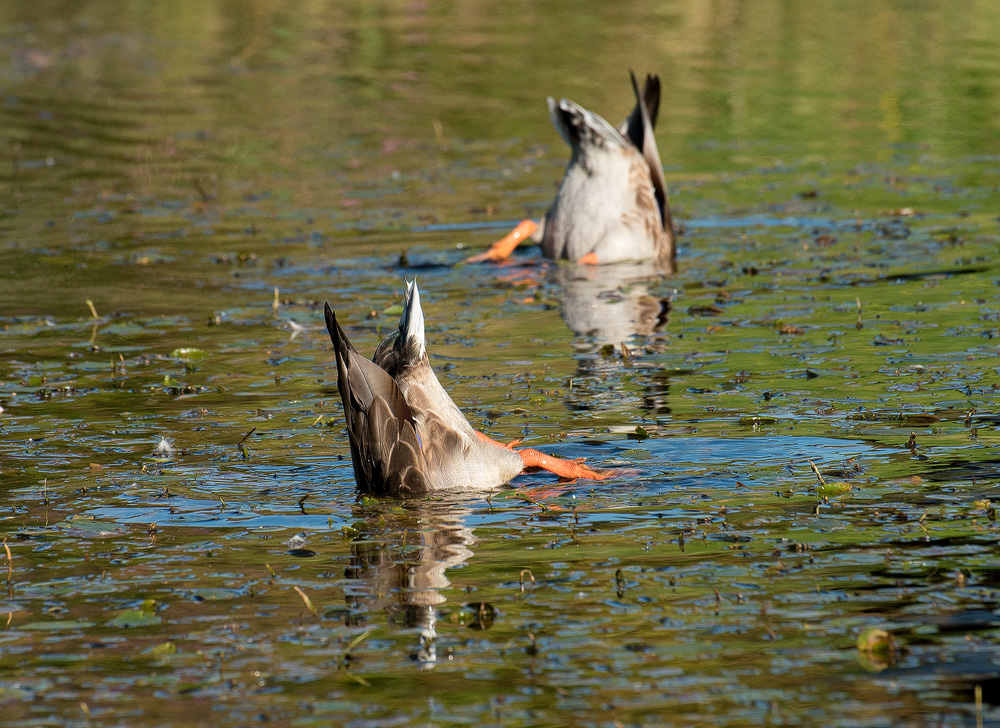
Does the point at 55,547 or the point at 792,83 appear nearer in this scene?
the point at 55,547

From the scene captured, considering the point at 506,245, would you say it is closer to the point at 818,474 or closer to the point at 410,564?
the point at 818,474

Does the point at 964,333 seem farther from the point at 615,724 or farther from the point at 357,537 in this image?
the point at 615,724

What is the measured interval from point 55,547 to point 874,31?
23789 millimetres

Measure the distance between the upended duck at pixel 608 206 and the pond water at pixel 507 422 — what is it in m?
0.37

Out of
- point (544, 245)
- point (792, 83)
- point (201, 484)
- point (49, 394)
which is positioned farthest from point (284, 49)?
point (201, 484)

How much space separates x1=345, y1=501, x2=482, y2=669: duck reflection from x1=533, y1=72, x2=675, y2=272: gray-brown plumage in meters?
6.48

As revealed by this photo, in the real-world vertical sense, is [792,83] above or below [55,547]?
above

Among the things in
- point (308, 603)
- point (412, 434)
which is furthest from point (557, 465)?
point (308, 603)

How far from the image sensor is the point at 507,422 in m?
8.26

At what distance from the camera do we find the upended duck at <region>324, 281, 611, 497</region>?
688cm

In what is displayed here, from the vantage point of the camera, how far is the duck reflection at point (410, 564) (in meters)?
5.50

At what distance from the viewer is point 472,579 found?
5887 mm

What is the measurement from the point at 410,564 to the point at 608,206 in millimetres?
7391

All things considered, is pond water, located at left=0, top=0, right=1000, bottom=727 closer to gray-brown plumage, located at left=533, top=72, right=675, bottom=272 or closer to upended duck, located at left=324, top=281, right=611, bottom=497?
upended duck, located at left=324, top=281, right=611, bottom=497
